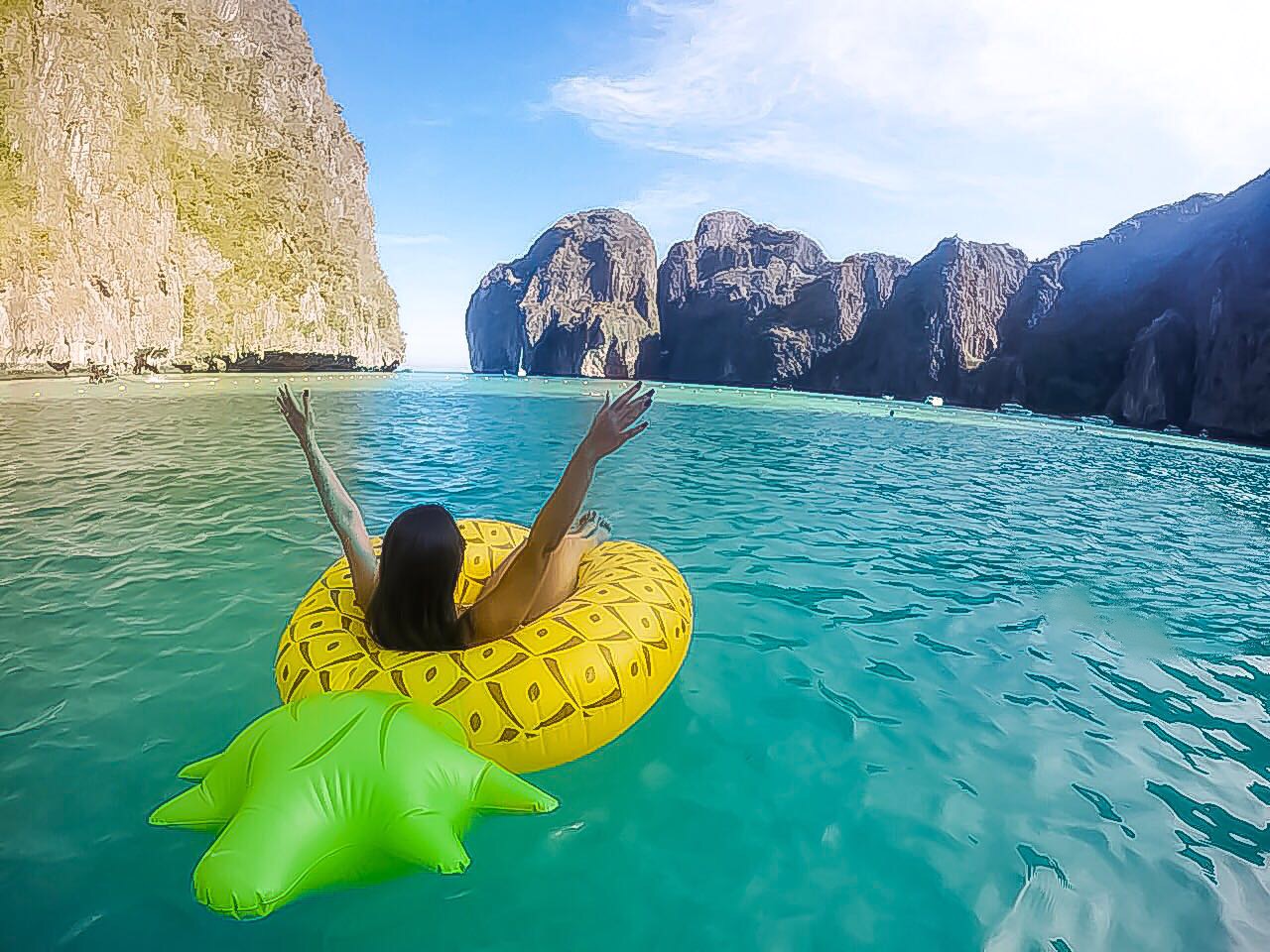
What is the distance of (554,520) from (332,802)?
99cm

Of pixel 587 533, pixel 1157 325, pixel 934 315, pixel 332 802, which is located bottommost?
pixel 332 802

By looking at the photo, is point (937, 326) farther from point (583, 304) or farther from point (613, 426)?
point (613, 426)

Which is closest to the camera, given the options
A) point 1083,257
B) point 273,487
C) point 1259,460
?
point 273,487

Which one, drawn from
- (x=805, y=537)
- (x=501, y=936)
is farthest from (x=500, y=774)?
(x=805, y=537)

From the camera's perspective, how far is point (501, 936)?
200 centimetres

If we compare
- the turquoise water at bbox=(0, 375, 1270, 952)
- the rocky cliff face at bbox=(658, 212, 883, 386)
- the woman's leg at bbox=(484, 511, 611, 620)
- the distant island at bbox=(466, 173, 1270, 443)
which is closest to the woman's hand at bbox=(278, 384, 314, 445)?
the woman's leg at bbox=(484, 511, 611, 620)

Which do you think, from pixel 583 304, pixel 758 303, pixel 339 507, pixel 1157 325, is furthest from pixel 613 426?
pixel 583 304

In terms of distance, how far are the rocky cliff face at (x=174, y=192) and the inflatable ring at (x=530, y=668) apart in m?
40.2

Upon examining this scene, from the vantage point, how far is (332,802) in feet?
5.59

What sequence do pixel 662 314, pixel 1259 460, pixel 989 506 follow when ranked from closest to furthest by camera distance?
pixel 989 506, pixel 1259 460, pixel 662 314

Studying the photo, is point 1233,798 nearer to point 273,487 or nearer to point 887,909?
point 887,909

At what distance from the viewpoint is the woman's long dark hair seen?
2.20 metres

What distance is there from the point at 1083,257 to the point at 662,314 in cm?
6523

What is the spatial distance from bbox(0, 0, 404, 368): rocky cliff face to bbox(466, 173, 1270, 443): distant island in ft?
164
